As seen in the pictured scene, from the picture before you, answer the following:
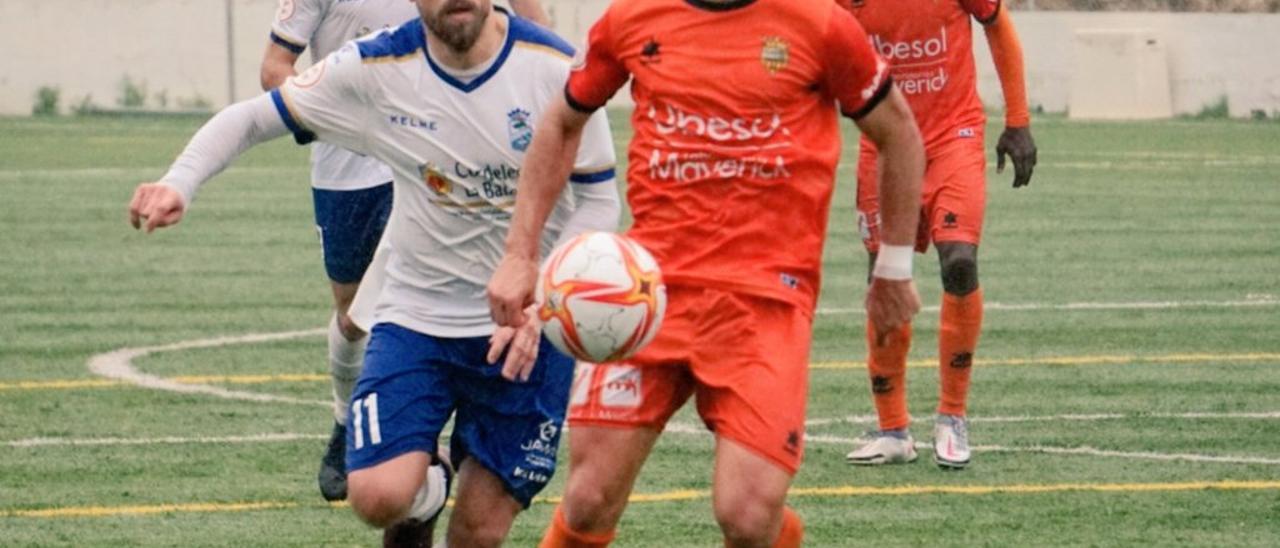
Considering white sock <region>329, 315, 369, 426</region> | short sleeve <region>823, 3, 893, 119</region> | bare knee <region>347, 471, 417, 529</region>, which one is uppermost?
short sleeve <region>823, 3, 893, 119</region>

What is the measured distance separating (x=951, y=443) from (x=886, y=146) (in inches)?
131

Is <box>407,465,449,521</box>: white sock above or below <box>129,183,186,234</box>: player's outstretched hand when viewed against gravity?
below

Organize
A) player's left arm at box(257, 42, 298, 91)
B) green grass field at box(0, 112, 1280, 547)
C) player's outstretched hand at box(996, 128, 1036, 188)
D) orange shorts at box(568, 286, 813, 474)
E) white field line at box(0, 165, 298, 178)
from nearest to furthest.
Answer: orange shorts at box(568, 286, 813, 474), green grass field at box(0, 112, 1280, 547), player's left arm at box(257, 42, 298, 91), player's outstretched hand at box(996, 128, 1036, 188), white field line at box(0, 165, 298, 178)

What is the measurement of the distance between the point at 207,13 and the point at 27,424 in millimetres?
29451

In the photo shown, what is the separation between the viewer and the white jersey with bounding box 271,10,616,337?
7418 millimetres

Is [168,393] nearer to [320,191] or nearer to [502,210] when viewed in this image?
[320,191]

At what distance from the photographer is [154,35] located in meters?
40.1

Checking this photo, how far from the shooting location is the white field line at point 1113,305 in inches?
609

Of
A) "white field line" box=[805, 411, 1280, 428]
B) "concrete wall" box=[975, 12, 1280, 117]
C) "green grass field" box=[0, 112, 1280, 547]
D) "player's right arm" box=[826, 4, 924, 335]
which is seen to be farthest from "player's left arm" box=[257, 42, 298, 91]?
"concrete wall" box=[975, 12, 1280, 117]

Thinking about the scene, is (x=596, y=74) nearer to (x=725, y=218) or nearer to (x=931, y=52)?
(x=725, y=218)

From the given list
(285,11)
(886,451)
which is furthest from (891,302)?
(285,11)

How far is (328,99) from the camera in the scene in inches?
295

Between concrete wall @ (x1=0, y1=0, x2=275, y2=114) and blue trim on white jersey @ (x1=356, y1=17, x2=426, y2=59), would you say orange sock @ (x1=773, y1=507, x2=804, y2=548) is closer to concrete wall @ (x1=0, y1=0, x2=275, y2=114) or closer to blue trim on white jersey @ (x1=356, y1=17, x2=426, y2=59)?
blue trim on white jersey @ (x1=356, y1=17, x2=426, y2=59)

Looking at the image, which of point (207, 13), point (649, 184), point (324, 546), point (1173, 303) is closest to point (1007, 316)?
point (1173, 303)
